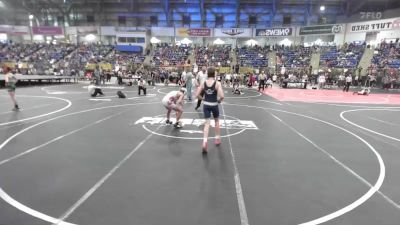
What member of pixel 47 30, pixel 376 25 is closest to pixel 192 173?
pixel 376 25

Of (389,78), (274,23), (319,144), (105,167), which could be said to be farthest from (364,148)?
(274,23)

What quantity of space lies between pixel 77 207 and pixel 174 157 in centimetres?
236

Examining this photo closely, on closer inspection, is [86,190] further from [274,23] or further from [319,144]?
[274,23]

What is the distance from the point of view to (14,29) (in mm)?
48125

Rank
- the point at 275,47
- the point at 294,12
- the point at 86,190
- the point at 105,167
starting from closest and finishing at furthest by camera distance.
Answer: the point at 86,190 < the point at 105,167 < the point at 275,47 < the point at 294,12

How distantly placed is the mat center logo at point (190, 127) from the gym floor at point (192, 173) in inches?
1.2

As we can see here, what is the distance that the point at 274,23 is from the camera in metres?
48.0

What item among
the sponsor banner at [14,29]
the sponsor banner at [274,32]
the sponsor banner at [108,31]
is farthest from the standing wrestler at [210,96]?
the sponsor banner at [14,29]

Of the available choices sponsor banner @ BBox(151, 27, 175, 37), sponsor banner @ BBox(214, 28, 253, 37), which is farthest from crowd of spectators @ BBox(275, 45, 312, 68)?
sponsor banner @ BBox(151, 27, 175, 37)

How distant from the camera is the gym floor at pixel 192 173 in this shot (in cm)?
373

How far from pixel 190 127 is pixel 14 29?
5140 cm

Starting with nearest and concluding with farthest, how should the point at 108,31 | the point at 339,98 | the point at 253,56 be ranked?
the point at 339,98 → the point at 253,56 → the point at 108,31

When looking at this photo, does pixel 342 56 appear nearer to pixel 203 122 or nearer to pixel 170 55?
pixel 170 55

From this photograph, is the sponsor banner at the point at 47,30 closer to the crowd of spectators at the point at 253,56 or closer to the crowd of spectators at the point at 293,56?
the crowd of spectators at the point at 253,56
